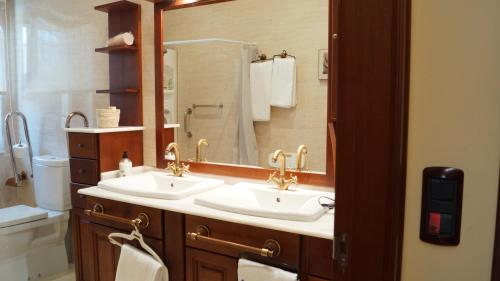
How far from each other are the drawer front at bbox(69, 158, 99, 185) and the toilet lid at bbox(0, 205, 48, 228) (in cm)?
51

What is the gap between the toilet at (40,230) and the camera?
7.56ft

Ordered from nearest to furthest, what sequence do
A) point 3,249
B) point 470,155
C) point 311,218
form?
point 470,155
point 311,218
point 3,249

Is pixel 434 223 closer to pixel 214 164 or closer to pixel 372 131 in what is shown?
pixel 372 131

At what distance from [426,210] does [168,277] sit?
4.15 feet

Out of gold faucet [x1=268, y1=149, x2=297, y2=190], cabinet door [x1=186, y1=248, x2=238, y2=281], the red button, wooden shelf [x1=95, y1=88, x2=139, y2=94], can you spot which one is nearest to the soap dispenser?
wooden shelf [x1=95, y1=88, x2=139, y2=94]

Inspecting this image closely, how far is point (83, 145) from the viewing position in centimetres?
203

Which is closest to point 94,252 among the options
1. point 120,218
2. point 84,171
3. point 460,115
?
point 120,218

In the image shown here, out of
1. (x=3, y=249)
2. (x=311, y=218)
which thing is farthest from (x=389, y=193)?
(x=3, y=249)

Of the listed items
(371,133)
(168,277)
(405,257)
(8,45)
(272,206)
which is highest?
(8,45)

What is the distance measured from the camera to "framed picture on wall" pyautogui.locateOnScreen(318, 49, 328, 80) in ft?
5.49

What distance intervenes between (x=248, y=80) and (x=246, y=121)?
0.74ft

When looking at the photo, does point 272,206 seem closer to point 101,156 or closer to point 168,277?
point 168,277

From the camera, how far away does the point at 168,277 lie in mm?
1565

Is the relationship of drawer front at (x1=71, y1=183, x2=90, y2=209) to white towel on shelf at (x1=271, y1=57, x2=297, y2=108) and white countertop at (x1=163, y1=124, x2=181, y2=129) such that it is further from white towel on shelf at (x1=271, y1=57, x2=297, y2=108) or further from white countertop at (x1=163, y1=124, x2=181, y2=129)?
white towel on shelf at (x1=271, y1=57, x2=297, y2=108)
